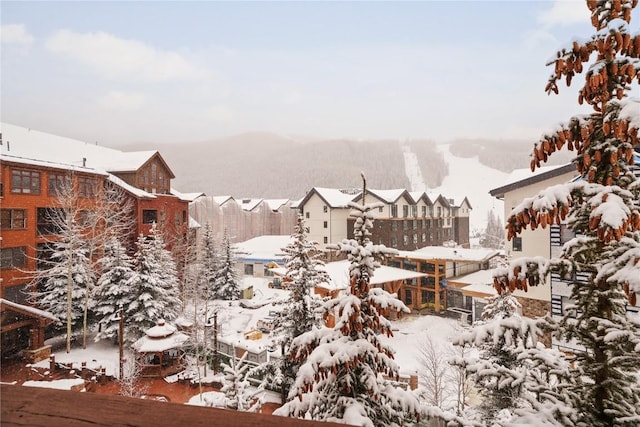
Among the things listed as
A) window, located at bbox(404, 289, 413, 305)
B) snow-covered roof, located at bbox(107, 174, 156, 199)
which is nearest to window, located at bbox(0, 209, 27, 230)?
snow-covered roof, located at bbox(107, 174, 156, 199)

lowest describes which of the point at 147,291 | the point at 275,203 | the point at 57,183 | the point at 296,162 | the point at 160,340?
the point at 160,340

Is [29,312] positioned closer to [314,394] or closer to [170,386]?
[170,386]

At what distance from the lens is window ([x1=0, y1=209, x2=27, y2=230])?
17.7 feet

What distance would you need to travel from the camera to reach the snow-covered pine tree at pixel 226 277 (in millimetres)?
12320

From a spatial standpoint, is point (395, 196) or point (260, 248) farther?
point (260, 248)

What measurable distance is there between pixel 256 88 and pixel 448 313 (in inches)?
320

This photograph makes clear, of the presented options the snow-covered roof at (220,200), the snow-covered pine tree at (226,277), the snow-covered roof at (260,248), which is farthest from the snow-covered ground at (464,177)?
the snow-covered pine tree at (226,277)

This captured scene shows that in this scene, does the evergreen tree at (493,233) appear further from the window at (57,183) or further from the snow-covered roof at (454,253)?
the window at (57,183)

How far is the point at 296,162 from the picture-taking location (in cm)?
541

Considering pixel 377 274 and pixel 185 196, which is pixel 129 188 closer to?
pixel 185 196

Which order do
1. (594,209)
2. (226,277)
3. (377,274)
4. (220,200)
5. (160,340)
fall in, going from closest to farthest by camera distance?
(594,209) → (160,340) → (220,200) → (377,274) → (226,277)

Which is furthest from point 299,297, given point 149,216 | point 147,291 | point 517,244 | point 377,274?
point 149,216

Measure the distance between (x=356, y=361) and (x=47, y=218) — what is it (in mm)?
6946

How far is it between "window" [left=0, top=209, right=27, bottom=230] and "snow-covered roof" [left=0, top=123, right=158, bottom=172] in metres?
0.97
